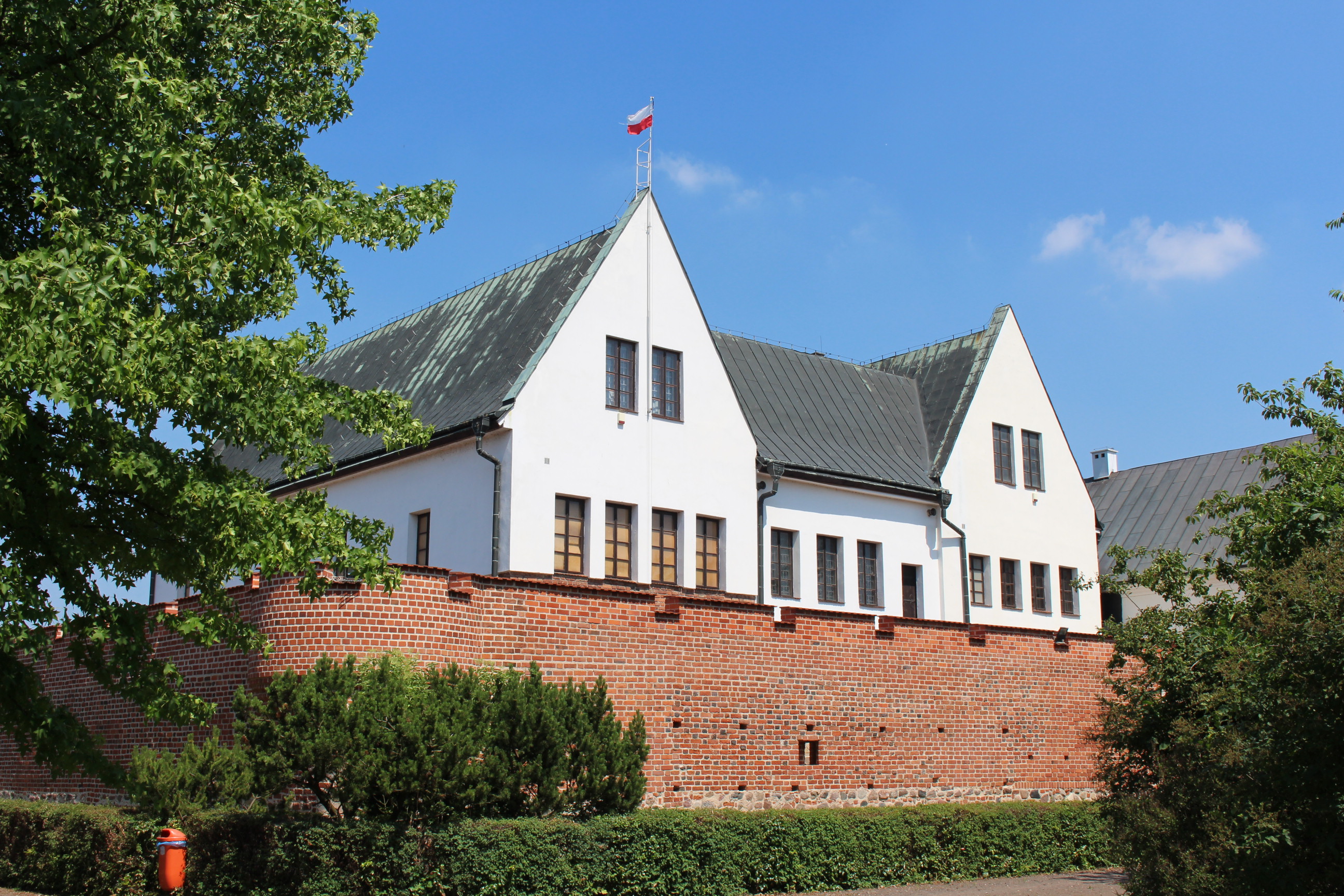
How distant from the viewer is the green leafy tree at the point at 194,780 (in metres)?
14.0

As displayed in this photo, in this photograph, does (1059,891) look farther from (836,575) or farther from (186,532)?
(186,532)

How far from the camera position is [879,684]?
19609 millimetres

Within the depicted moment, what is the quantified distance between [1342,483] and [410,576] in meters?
12.1

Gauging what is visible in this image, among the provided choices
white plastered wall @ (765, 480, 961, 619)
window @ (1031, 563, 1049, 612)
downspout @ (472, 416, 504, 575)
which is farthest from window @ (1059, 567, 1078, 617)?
downspout @ (472, 416, 504, 575)

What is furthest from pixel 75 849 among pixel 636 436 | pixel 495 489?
pixel 636 436

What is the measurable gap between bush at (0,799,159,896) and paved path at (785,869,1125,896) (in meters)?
0.59

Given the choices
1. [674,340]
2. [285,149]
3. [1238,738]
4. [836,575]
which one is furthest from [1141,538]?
[285,149]

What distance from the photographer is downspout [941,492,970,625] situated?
89.4 ft

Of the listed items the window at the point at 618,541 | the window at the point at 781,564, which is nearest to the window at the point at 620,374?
the window at the point at 618,541

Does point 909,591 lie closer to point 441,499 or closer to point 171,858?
point 441,499

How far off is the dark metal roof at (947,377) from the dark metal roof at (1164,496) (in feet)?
28.3

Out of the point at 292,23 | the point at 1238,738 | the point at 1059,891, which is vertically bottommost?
the point at 1059,891

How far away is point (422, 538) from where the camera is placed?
74.4ft

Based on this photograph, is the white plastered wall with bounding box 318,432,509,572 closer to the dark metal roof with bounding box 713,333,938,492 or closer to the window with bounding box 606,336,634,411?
the window with bounding box 606,336,634,411
